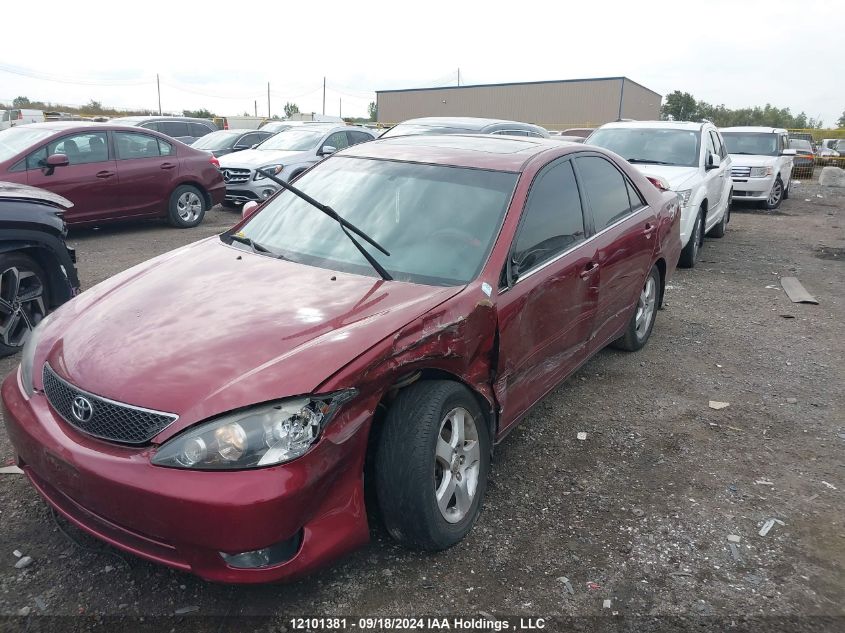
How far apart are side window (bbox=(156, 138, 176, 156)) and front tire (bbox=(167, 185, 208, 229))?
1.76 ft

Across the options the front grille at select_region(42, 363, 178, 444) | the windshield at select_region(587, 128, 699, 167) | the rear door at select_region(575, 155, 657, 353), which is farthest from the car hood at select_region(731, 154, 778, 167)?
the front grille at select_region(42, 363, 178, 444)

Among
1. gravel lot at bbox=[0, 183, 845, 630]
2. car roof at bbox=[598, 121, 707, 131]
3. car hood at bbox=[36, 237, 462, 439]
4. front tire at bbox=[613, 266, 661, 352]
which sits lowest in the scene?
gravel lot at bbox=[0, 183, 845, 630]

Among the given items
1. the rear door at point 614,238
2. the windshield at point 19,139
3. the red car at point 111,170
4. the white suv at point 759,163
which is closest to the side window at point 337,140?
the red car at point 111,170

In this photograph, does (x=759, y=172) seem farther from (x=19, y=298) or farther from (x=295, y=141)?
(x=19, y=298)

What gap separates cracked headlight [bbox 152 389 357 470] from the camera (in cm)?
225

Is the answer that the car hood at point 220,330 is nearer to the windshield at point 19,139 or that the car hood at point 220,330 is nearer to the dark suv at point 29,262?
the dark suv at point 29,262

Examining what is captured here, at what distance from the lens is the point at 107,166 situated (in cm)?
962

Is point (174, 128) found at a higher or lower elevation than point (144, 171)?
higher

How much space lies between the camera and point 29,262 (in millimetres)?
5004

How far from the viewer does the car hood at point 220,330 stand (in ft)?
7.77

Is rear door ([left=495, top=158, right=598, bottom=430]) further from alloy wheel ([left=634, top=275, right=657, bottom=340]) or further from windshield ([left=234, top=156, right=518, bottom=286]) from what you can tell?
alloy wheel ([left=634, top=275, right=657, bottom=340])

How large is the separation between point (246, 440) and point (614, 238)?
2937mm

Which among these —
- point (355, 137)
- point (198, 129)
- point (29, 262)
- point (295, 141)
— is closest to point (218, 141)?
point (198, 129)

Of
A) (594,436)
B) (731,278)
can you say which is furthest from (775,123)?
(594,436)
